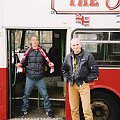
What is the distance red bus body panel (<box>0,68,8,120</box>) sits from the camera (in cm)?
571

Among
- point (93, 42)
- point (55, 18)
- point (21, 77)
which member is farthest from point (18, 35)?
point (93, 42)

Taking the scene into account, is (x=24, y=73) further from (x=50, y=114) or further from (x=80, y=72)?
(x=80, y=72)

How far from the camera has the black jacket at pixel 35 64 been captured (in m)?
5.88

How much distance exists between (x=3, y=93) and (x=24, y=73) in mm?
1071

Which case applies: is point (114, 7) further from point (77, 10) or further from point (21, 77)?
point (21, 77)

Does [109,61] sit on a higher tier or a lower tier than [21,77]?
higher

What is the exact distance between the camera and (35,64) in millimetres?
5887

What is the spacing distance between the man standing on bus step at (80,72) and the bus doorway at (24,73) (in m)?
1.00

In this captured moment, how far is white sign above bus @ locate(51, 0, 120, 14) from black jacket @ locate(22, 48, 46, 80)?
3.16 feet

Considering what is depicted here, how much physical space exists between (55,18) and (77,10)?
428 mm

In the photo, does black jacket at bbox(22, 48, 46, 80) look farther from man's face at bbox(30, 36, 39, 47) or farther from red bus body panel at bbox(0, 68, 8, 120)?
red bus body panel at bbox(0, 68, 8, 120)

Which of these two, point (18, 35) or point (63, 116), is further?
point (18, 35)

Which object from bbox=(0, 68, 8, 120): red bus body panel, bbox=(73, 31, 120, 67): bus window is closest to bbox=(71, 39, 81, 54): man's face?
bbox=(73, 31, 120, 67): bus window

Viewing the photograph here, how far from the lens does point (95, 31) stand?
5.49 meters
